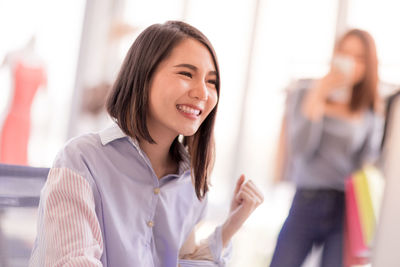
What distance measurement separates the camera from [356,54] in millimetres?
1503

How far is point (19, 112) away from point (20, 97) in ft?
0.24

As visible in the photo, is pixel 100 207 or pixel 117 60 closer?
pixel 100 207

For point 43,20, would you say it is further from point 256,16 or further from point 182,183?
point 182,183

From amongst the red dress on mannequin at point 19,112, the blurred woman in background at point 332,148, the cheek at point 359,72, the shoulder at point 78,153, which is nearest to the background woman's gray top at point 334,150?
the blurred woman in background at point 332,148

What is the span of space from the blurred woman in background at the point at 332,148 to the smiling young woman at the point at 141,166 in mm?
709

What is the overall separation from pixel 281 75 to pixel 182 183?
1620 mm

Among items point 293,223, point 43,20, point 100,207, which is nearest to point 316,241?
point 293,223

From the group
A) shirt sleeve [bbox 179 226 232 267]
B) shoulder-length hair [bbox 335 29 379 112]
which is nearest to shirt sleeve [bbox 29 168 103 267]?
shirt sleeve [bbox 179 226 232 267]

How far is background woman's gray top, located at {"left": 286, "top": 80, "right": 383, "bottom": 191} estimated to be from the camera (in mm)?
1419

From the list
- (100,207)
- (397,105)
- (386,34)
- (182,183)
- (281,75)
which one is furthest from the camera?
(281,75)

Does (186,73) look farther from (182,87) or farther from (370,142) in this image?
(370,142)

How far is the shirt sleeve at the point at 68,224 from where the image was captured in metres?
0.59

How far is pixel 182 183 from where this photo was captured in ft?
2.67

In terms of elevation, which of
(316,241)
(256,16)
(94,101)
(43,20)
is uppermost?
(256,16)
